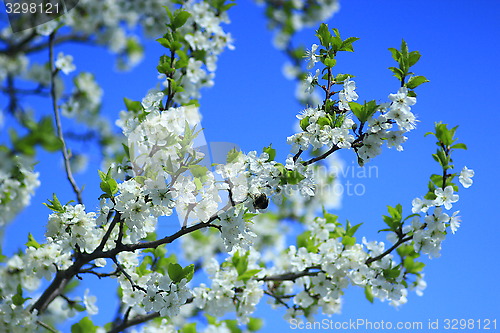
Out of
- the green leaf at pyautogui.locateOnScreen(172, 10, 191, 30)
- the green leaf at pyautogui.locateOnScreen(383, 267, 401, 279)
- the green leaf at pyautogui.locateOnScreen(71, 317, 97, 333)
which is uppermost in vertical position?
the green leaf at pyautogui.locateOnScreen(172, 10, 191, 30)

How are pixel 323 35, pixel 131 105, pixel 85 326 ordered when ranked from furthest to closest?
pixel 131 105, pixel 85 326, pixel 323 35

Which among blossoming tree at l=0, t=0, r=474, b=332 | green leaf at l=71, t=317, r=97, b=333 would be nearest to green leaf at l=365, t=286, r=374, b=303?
blossoming tree at l=0, t=0, r=474, b=332

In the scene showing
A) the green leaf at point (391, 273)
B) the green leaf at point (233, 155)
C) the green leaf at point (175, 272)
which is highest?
the green leaf at point (233, 155)

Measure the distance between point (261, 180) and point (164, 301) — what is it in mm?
861

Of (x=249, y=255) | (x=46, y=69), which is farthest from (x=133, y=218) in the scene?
(x=46, y=69)

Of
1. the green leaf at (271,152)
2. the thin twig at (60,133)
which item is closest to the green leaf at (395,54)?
the green leaf at (271,152)

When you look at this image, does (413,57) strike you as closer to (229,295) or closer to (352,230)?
(352,230)

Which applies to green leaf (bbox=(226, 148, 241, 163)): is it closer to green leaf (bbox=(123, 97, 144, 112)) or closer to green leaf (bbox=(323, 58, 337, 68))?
green leaf (bbox=(323, 58, 337, 68))

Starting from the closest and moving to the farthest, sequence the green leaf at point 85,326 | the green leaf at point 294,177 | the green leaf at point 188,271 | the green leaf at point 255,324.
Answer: the green leaf at point 294,177, the green leaf at point 188,271, the green leaf at point 85,326, the green leaf at point 255,324

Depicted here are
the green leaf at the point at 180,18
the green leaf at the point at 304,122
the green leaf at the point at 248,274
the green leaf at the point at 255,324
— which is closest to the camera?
the green leaf at the point at 304,122

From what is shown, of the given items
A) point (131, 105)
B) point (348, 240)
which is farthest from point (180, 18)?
point (348, 240)

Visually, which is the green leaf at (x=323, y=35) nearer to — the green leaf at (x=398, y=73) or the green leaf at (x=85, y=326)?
the green leaf at (x=398, y=73)

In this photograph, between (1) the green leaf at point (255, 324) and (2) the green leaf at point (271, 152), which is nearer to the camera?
(2) the green leaf at point (271, 152)

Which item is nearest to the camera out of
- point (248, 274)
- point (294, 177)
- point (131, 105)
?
point (294, 177)
